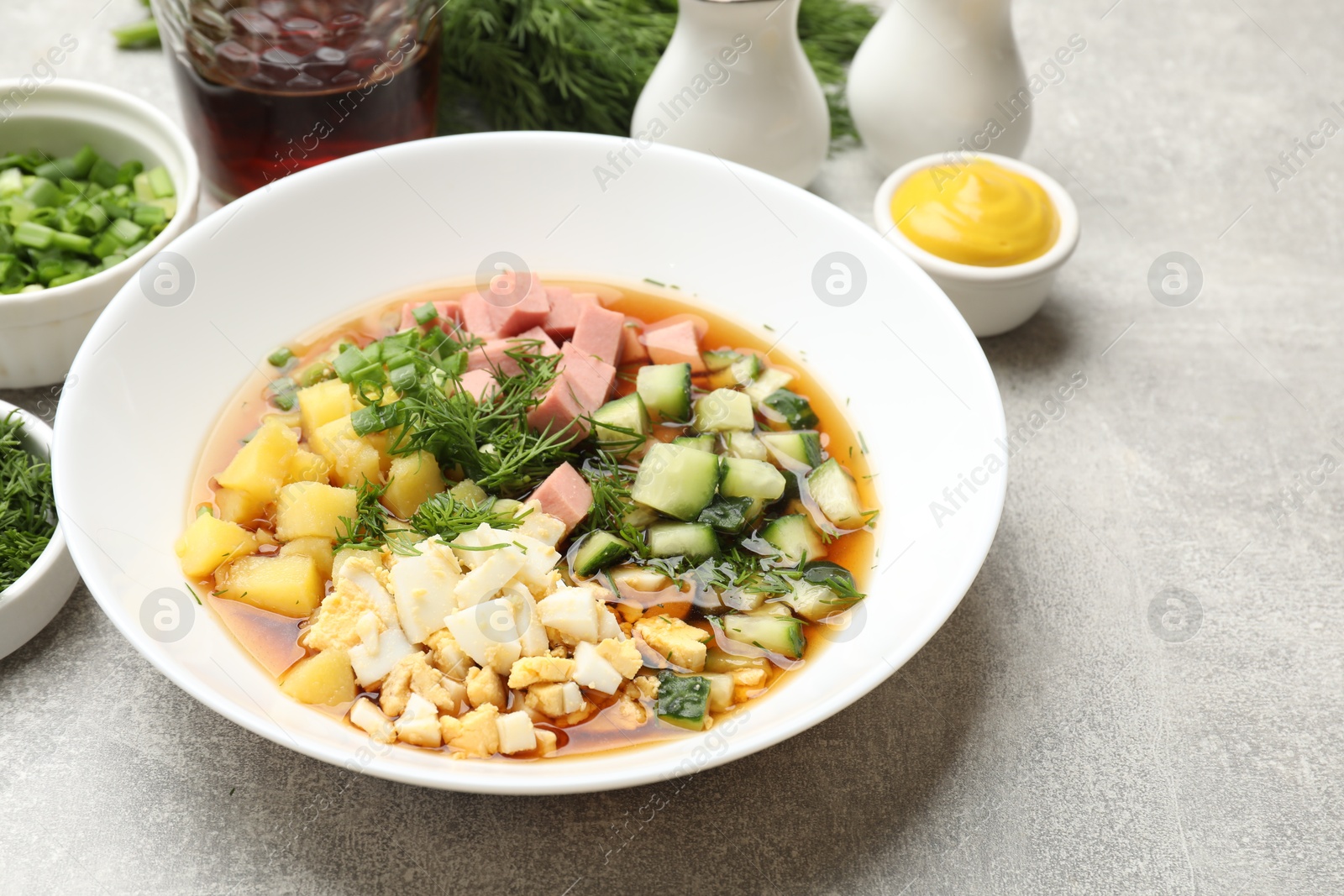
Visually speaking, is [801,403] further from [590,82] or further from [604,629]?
[590,82]

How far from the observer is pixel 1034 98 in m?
4.18

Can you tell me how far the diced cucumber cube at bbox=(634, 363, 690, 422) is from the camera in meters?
2.70

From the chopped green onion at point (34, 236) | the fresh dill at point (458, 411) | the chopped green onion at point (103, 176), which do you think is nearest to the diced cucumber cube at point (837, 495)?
the fresh dill at point (458, 411)

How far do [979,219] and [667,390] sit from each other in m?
1.11

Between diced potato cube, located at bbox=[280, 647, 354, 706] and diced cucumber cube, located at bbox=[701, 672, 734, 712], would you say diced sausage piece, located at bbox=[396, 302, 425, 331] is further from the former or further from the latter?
diced cucumber cube, located at bbox=[701, 672, 734, 712]

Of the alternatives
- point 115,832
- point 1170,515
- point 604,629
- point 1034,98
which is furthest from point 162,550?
point 1034,98

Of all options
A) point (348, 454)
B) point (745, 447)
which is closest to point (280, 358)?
point (348, 454)

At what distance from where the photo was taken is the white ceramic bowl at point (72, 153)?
106 inches

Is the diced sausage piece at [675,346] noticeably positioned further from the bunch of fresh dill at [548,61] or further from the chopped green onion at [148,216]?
the chopped green onion at [148,216]

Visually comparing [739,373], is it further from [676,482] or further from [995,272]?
[995,272]

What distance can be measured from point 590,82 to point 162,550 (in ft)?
6.94

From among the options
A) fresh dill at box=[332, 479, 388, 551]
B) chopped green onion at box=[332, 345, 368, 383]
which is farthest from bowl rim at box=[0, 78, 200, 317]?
fresh dill at box=[332, 479, 388, 551]

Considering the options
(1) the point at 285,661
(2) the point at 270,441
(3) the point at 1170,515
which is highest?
(2) the point at 270,441

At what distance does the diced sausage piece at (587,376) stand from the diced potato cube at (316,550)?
0.67 metres
